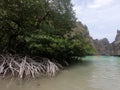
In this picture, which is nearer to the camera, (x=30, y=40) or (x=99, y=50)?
(x=30, y=40)

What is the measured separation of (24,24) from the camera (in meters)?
9.59

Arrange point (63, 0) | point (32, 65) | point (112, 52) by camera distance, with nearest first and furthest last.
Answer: point (32, 65)
point (63, 0)
point (112, 52)

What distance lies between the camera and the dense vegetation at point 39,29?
8.50m

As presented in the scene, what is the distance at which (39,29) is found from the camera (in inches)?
380

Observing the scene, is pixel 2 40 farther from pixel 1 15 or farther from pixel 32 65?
pixel 32 65

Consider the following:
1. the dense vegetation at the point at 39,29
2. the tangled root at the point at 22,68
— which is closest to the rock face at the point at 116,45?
the dense vegetation at the point at 39,29

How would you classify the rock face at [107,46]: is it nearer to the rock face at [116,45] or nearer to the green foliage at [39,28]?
the rock face at [116,45]

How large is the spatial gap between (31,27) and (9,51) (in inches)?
71.8

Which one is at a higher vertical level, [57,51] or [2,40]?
[2,40]

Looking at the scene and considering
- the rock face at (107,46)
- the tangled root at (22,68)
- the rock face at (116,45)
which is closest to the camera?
the tangled root at (22,68)

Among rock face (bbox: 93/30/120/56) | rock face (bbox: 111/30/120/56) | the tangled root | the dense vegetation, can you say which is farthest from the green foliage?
rock face (bbox: 93/30/120/56)

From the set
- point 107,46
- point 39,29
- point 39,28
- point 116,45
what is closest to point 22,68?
point 39,29

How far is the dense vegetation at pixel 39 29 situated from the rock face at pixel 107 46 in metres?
29.0

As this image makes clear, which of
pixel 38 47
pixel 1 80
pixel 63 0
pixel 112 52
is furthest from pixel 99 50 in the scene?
pixel 1 80
